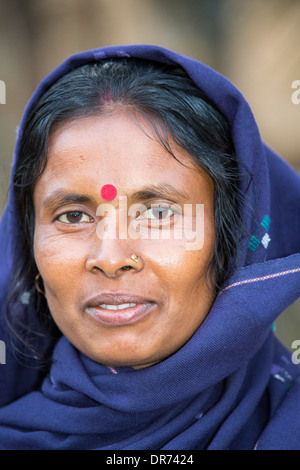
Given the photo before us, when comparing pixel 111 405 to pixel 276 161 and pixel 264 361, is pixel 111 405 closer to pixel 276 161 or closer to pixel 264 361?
pixel 264 361

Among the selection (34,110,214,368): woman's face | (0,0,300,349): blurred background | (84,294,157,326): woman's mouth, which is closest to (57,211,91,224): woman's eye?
(34,110,214,368): woman's face

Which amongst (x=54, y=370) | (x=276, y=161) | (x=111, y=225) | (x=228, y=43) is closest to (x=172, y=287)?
(x=111, y=225)

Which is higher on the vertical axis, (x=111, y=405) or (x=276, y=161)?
(x=276, y=161)

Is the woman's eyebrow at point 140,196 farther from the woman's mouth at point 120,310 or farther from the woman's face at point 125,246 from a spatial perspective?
the woman's mouth at point 120,310

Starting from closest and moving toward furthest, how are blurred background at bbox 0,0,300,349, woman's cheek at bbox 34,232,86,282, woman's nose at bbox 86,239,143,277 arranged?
1. woman's nose at bbox 86,239,143,277
2. woman's cheek at bbox 34,232,86,282
3. blurred background at bbox 0,0,300,349

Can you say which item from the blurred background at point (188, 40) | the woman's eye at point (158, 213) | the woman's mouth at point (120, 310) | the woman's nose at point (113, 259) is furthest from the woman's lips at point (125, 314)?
the blurred background at point (188, 40)

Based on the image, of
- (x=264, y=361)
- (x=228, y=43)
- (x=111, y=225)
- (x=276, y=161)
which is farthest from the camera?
(x=228, y=43)

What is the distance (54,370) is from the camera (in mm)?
1881

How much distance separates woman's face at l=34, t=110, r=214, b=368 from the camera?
5.14ft

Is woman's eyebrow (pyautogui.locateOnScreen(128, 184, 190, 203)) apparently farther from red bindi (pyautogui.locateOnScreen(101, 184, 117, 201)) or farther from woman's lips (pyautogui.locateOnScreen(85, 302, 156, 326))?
woman's lips (pyautogui.locateOnScreen(85, 302, 156, 326))

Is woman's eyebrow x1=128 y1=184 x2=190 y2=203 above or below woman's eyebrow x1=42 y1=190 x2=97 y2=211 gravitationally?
above

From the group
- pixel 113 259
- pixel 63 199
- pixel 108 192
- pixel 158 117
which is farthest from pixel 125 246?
pixel 158 117

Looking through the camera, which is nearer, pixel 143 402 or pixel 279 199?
pixel 143 402

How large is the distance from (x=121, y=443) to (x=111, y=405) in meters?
0.16
